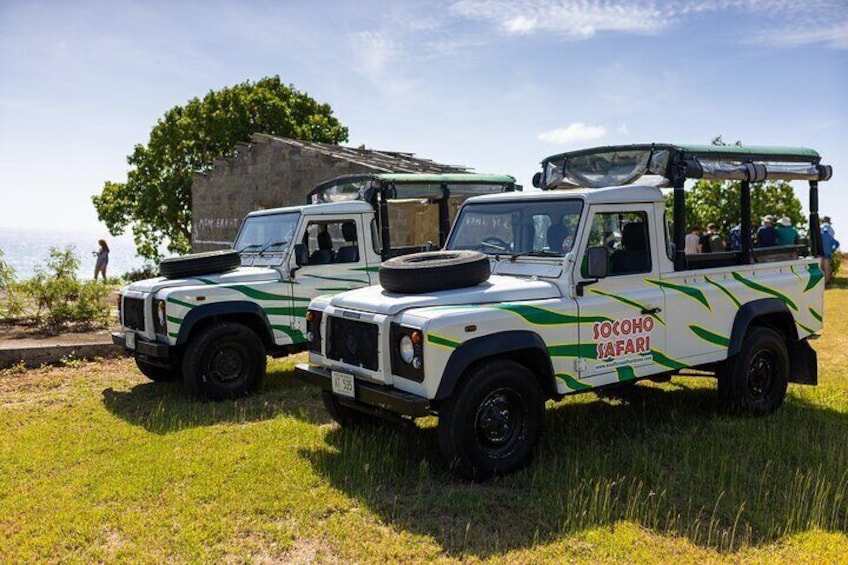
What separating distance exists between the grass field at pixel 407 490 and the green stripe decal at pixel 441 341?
40.4 inches

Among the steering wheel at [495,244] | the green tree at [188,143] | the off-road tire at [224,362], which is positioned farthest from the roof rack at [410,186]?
the green tree at [188,143]

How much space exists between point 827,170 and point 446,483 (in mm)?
5156

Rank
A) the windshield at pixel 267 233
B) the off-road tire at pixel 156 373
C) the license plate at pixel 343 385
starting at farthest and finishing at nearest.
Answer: the off-road tire at pixel 156 373 → the windshield at pixel 267 233 → the license plate at pixel 343 385

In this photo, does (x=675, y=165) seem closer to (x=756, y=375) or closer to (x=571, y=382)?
(x=571, y=382)

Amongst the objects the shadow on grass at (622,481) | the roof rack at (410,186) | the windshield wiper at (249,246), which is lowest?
the shadow on grass at (622,481)

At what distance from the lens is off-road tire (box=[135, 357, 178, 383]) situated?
27.7 feet

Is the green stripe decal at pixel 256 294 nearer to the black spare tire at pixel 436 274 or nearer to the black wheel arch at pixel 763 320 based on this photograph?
the black spare tire at pixel 436 274

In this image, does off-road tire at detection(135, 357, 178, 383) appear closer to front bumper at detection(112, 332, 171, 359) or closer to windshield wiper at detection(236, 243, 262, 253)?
front bumper at detection(112, 332, 171, 359)

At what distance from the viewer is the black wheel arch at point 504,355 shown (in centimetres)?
480

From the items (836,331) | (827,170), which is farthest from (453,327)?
(836,331)

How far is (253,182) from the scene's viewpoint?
20.2m

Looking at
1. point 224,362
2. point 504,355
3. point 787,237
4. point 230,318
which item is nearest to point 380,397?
point 504,355

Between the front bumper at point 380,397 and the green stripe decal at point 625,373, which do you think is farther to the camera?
the green stripe decal at point 625,373

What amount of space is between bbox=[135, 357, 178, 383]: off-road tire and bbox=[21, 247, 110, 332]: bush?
370 centimetres
